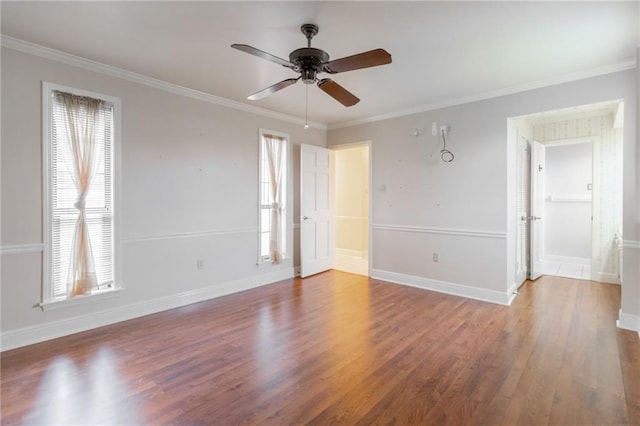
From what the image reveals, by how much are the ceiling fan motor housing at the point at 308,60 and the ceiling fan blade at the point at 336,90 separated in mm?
131

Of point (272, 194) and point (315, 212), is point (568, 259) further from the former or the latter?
point (272, 194)

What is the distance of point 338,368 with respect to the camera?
2420 millimetres

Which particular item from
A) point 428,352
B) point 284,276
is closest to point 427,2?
point 428,352

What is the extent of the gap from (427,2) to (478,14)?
43cm

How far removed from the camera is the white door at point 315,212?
5172 millimetres

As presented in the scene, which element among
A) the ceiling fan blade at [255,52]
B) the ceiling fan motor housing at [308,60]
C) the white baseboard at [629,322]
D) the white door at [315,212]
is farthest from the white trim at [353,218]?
the ceiling fan blade at [255,52]

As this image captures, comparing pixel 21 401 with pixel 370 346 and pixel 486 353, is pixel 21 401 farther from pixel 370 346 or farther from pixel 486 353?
pixel 486 353

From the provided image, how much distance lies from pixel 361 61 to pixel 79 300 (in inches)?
132

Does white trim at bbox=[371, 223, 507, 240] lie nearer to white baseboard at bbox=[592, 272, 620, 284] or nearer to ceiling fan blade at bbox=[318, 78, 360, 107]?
white baseboard at bbox=[592, 272, 620, 284]

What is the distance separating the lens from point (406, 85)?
3.68 meters

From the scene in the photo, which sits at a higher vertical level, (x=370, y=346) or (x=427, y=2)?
(x=427, y=2)

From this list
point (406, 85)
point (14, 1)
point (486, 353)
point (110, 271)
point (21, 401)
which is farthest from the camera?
point (406, 85)

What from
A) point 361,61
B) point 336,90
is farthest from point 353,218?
point 361,61

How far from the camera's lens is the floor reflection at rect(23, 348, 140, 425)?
1.86 meters
